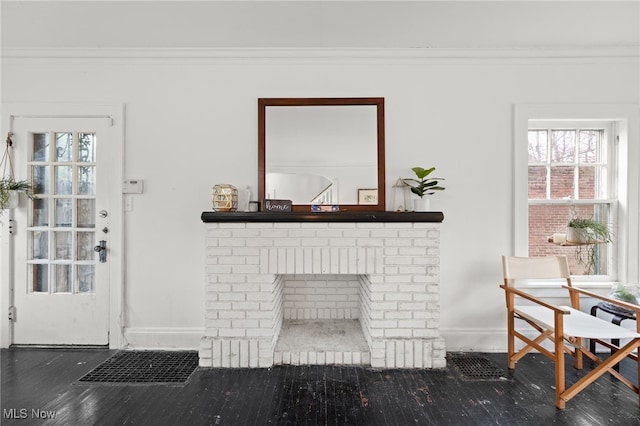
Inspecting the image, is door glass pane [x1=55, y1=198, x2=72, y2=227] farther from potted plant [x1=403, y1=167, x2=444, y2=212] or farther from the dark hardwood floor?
potted plant [x1=403, y1=167, x2=444, y2=212]

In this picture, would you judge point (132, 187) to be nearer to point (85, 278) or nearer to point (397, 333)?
point (85, 278)

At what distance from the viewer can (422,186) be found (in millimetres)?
2641

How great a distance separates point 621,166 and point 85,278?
193 inches

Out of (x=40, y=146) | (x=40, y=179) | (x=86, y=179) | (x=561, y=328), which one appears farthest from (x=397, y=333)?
(x=40, y=146)

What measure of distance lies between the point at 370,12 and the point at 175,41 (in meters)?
1.62

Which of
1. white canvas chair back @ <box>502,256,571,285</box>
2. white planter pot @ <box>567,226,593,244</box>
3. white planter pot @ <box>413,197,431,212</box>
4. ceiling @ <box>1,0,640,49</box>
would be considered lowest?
white canvas chair back @ <box>502,256,571,285</box>

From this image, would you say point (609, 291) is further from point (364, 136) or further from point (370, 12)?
point (370, 12)

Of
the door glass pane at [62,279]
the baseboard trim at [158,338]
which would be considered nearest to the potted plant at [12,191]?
the door glass pane at [62,279]

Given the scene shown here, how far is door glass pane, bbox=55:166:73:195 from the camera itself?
112 inches

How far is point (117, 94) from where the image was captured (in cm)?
281

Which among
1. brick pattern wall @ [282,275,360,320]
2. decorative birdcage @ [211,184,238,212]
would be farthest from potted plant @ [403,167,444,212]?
decorative birdcage @ [211,184,238,212]

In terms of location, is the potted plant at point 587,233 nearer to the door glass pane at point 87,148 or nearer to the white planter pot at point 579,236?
the white planter pot at point 579,236

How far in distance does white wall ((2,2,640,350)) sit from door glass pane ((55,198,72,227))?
571mm

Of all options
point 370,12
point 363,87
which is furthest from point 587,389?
point 370,12
